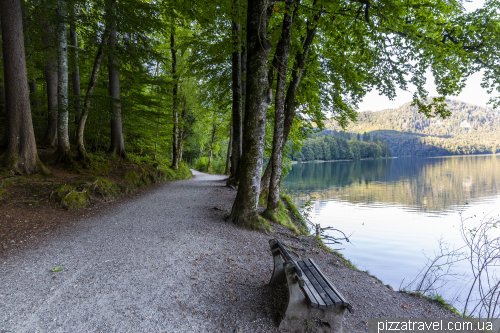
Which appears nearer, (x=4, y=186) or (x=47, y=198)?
(x=4, y=186)

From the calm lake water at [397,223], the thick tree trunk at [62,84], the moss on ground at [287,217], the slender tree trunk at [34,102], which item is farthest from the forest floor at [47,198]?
the calm lake water at [397,223]

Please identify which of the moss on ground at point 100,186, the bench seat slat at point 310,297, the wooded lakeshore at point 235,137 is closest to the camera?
the bench seat slat at point 310,297

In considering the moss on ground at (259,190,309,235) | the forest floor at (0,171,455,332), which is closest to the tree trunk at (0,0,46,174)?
the forest floor at (0,171,455,332)

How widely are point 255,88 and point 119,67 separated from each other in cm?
767

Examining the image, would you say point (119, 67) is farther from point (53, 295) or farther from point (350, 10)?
point (53, 295)

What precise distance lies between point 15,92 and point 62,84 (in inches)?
66.5

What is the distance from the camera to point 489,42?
24.3 feet

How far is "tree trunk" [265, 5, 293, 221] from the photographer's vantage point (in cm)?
672

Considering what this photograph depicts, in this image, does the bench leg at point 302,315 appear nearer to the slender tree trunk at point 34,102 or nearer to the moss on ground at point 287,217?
the moss on ground at point 287,217

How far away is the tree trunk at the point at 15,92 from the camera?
7320 mm

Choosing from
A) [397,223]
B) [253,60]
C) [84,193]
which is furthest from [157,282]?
[397,223]

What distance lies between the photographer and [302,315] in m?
2.69

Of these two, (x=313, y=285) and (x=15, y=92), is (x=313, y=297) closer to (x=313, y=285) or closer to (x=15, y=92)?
(x=313, y=285)

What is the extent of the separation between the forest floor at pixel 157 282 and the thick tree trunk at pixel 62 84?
407 centimetres
